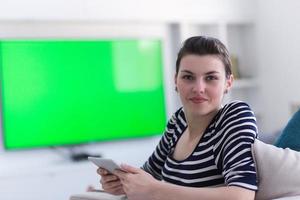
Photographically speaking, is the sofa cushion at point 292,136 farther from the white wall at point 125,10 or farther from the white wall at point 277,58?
the white wall at point 277,58

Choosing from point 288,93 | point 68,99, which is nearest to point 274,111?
point 288,93

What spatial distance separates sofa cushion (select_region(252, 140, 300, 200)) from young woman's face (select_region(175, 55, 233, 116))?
0.24m

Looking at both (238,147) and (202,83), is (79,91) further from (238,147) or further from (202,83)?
(238,147)

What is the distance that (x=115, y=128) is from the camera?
4.04 metres

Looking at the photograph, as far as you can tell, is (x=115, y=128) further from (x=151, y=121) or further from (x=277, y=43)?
(x=277, y=43)

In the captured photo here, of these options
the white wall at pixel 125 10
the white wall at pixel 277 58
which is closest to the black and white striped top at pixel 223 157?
the white wall at pixel 125 10

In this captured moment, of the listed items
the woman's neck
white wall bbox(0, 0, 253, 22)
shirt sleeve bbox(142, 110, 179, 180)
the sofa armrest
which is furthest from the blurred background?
the sofa armrest

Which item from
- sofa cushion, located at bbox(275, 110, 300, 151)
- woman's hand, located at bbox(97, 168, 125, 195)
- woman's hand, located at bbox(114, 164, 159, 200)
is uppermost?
sofa cushion, located at bbox(275, 110, 300, 151)

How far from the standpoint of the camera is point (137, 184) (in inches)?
59.3

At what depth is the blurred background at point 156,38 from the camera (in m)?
3.62

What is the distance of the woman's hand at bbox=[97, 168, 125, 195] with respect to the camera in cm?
169

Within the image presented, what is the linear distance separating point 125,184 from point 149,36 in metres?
2.82

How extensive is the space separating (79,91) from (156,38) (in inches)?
34.0

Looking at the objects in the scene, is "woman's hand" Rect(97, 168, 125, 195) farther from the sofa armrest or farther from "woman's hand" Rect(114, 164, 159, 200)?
"woman's hand" Rect(114, 164, 159, 200)
